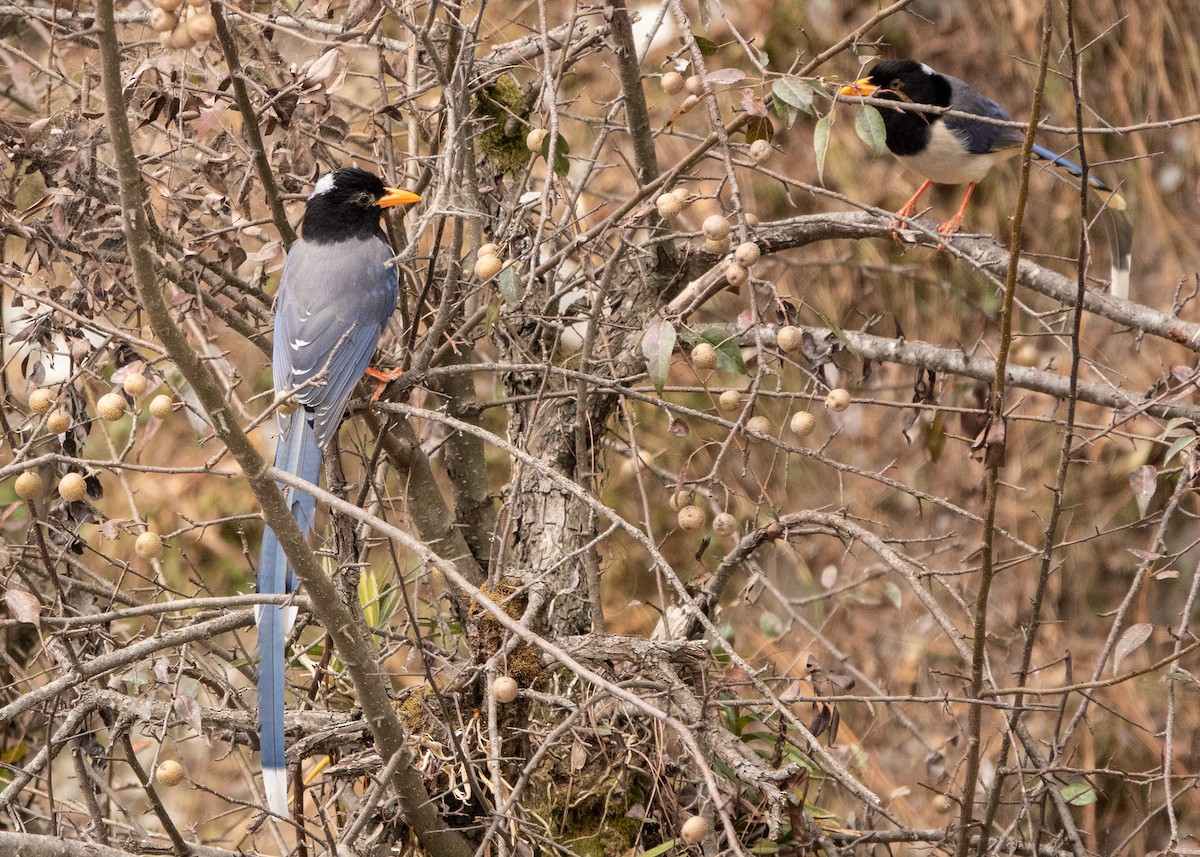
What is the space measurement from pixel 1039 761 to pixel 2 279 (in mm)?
2571

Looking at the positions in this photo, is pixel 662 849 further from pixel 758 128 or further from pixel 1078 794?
pixel 758 128

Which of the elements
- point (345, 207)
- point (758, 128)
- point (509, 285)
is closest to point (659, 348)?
point (509, 285)

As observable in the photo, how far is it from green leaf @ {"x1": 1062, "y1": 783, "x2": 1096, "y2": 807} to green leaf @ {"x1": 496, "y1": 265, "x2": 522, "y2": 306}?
1.90 metres

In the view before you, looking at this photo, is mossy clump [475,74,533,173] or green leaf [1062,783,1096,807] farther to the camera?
mossy clump [475,74,533,173]

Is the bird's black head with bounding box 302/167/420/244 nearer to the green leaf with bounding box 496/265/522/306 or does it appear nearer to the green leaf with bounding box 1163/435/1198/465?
the green leaf with bounding box 496/265/522/306

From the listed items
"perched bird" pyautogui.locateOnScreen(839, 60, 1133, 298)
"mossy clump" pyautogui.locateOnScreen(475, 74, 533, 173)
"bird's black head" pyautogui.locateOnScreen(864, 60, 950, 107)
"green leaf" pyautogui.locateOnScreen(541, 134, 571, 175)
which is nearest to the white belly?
"perched bird" pyautogui.locateOnScreen(839, 60, 1133, 298)

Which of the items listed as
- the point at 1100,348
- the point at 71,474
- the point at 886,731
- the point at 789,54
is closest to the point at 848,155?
the point at 789,54

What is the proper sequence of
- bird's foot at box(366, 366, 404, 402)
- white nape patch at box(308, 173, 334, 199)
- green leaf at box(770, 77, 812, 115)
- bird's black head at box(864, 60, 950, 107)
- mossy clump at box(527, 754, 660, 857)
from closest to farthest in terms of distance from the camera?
green leaf at box(770, 77, 812, 115), mossy clump at box(527, 754, 660, 857), bird's foot at box(366, 366, 404, 402), white nape patch at box(308, 173, 334, 199), bird's black head at box(864, 60, 950, 107)

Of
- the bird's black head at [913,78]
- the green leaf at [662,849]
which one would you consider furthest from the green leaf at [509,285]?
the bird's black head at [913,78]

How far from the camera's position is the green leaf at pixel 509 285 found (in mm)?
2633

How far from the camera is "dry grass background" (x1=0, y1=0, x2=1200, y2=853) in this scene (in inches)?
215

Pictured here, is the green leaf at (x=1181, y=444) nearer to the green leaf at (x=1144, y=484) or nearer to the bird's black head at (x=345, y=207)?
the green leaf at (x=1144, y=484)

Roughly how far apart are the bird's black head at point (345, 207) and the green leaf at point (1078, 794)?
2510 millimetres

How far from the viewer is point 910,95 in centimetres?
459
